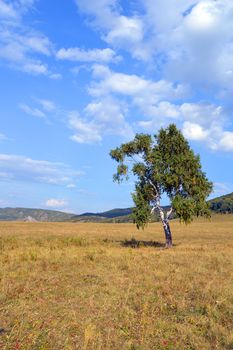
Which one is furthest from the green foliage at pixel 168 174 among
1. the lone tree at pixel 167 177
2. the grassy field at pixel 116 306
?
the grassy field at pixel 116 306

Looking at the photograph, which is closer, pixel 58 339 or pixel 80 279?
pixel 58 339

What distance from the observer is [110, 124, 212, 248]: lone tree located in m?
38.4

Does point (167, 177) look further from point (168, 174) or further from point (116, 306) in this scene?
point (116, 306)

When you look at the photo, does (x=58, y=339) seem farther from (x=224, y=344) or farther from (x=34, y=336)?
(x=224, y=344)

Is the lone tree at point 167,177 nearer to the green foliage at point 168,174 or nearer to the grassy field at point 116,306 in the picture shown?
the green foliage at point 168,174

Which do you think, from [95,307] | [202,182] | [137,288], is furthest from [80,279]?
[202,182]

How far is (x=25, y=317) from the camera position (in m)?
11.8

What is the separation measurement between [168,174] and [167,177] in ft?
1.38

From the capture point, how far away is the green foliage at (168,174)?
38375 millimetres

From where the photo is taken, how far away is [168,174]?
38250 mm

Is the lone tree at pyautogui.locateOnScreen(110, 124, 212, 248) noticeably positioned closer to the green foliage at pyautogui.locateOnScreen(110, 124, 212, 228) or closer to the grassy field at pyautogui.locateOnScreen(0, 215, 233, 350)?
the green foliage at pyautogui.locateOnScreen(110, 124, 212, 228)

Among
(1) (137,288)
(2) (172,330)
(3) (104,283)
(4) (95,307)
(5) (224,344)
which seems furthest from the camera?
(3) (104,283)

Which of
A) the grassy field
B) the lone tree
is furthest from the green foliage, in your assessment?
the grassy field

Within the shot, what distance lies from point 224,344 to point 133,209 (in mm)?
30045
